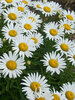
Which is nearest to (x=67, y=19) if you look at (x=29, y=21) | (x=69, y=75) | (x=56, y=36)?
(x=56, y=36)

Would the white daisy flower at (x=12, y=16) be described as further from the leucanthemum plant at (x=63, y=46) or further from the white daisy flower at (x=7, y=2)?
the leucanthemum plant at (x=63, y=46)

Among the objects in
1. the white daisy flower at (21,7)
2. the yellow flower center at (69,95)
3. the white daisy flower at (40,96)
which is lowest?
the white daisy flower at (40,96)

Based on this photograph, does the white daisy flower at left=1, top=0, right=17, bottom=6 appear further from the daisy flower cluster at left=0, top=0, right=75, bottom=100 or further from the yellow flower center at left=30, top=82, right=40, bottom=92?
the yellow flower center at left=30, top=82, right=40, bottom=92

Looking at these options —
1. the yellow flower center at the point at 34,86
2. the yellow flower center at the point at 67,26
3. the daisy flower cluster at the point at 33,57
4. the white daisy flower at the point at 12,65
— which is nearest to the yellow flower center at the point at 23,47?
the daisy flower cluster at the point at 33,57

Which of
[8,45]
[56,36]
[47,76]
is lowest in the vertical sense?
[47,76]

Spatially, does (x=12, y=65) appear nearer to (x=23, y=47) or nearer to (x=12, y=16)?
(x=23, y=47)

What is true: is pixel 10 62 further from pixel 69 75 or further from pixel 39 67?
pixel 69 75

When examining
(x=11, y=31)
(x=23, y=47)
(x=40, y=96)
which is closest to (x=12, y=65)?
(x=23, y=47)
